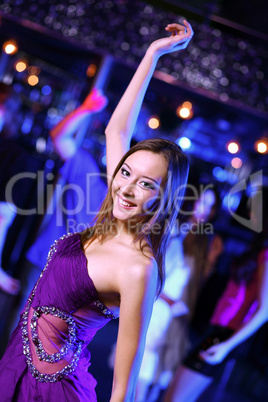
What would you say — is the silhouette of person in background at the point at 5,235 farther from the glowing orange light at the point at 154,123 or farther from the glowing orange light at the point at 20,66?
the glowing orange light at the point at 154,123

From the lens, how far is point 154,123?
2.99m

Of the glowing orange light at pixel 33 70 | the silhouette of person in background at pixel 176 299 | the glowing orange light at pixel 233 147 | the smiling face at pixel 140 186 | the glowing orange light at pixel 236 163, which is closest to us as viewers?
the smiling face at pixel 140 186

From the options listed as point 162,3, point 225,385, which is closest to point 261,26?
point 162,3

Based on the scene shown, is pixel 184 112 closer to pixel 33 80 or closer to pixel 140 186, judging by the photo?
pixel 33 80

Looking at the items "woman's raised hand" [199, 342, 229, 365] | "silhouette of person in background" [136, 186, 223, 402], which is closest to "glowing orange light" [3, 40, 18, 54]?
"silhouette of person in background" [136, 186, 223, 402]

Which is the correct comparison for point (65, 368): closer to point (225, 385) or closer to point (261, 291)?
point (261, 291)

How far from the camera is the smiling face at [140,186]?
1.38 m

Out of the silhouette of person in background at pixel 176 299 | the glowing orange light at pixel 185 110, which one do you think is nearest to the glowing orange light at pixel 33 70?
the glowing orange light at pixel 185 110

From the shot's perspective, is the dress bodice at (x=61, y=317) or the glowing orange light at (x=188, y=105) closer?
the dress bodice at (x=61, y=317)

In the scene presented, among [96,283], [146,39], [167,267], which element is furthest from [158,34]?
[96,283]

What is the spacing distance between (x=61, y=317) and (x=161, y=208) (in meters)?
0.47

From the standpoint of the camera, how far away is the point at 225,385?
4.39m

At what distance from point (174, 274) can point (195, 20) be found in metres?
1.64

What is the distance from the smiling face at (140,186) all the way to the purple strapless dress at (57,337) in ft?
0.67
